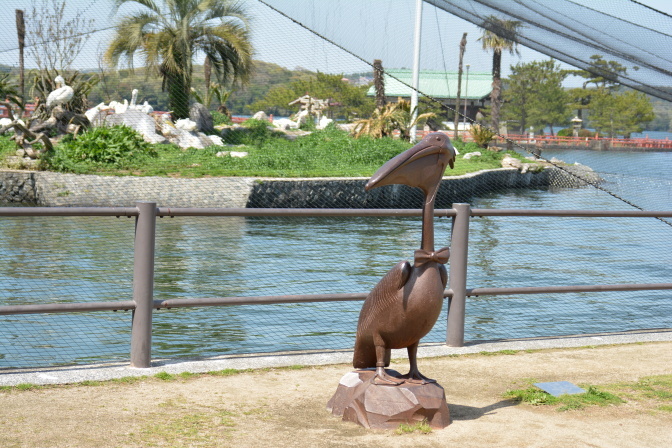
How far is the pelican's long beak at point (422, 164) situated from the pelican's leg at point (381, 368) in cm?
75

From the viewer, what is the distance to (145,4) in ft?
80.9

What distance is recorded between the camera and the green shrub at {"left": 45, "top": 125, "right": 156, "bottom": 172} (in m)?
19.3

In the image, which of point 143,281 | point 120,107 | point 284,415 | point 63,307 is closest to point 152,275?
point 143,281

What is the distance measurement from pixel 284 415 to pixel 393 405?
56 cm

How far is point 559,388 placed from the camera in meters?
4.35

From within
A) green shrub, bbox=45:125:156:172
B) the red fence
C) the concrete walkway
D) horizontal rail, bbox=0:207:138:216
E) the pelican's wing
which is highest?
the red fence

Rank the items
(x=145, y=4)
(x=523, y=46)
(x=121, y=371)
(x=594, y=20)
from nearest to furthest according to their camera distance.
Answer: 1. (x=121, y=371)
2. (x=594, y=20)
3. (x=523, y=46)
4. (x=145, y=4)

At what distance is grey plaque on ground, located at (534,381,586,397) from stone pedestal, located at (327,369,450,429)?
815 millimetres

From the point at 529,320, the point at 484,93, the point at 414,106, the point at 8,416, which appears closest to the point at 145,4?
the point at 414,106

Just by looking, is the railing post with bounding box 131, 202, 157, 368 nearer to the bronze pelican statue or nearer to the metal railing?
the metal railing

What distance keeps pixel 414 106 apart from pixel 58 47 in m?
12.6


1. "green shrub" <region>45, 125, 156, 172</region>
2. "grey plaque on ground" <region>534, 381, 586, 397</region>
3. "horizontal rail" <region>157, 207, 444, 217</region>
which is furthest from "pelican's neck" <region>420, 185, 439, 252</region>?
"green shrub" <region>45, 125, 156, 172</region>

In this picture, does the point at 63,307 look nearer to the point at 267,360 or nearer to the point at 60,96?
the point at 267,360

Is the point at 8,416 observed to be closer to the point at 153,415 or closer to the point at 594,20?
the point at 153,415
